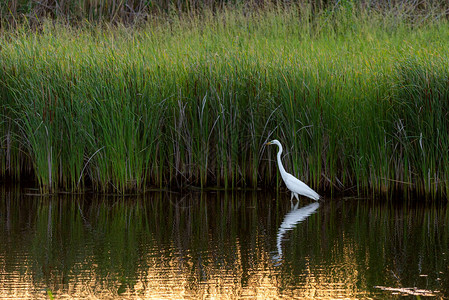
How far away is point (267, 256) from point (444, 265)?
1.41 metres

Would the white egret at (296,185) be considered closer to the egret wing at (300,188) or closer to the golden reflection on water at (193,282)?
the egret wing at (300,188)

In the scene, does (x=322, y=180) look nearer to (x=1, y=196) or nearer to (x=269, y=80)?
(x=269, y=80)

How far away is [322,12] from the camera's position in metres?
14.8

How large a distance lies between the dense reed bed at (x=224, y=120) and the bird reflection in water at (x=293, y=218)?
1.95ft

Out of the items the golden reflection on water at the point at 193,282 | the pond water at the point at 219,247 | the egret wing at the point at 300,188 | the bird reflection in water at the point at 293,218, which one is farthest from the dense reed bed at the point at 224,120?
the golden reflection on water at the point at 193,282

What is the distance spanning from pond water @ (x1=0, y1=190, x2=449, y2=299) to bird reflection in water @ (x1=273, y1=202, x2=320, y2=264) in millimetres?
11

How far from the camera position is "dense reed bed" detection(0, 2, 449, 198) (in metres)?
8.13

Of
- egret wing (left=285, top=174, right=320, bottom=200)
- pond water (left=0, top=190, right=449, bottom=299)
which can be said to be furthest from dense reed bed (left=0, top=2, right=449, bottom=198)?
egret wing (left=285, top=174, right=320, bottom=200)

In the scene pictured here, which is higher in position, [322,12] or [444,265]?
[322,12]

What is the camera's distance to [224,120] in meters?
8.73

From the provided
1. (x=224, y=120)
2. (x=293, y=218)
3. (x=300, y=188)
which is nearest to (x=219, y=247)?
(x=293, y=218)

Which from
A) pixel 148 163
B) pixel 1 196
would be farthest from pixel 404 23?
pixel 1 196

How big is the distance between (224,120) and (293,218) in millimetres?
1864

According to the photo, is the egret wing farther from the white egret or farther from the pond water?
the pond water
